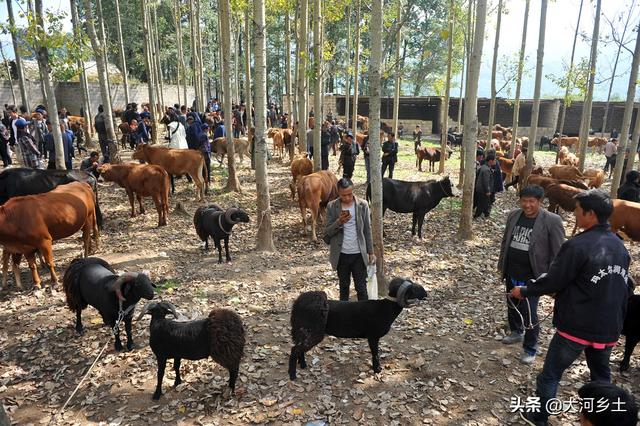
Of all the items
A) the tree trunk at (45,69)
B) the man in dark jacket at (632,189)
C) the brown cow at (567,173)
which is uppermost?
the tree trunk at (45,69)

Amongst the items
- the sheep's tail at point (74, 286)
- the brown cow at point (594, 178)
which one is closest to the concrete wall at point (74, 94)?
the sheep's tail at point (74, 286)

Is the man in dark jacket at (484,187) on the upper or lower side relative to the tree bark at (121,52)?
lower

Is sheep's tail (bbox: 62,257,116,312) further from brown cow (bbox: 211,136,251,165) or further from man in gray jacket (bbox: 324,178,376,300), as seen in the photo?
brown cow (bbox: 211,136,251,165)

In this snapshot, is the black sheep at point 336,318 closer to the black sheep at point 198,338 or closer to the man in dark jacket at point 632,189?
the black sheep at point 198,338

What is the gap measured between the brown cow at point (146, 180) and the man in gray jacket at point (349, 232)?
21.3 feet

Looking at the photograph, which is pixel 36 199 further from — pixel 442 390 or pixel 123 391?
pixel 442 390

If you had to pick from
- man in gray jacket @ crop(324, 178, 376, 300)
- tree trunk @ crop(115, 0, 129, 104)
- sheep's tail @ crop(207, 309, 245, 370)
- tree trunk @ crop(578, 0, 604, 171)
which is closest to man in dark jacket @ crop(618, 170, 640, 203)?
tree trunk @ crop(578, 0, 604, 171)

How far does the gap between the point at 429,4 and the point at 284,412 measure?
2010 inches

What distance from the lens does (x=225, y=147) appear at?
58.5ft

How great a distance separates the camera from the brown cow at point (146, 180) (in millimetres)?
10859

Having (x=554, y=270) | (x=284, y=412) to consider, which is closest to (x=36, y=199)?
(x=284, y=412)

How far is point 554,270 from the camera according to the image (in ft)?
12.0

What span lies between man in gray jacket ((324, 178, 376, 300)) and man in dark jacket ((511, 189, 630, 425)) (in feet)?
8.22

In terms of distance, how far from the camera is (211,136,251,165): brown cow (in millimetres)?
17734
